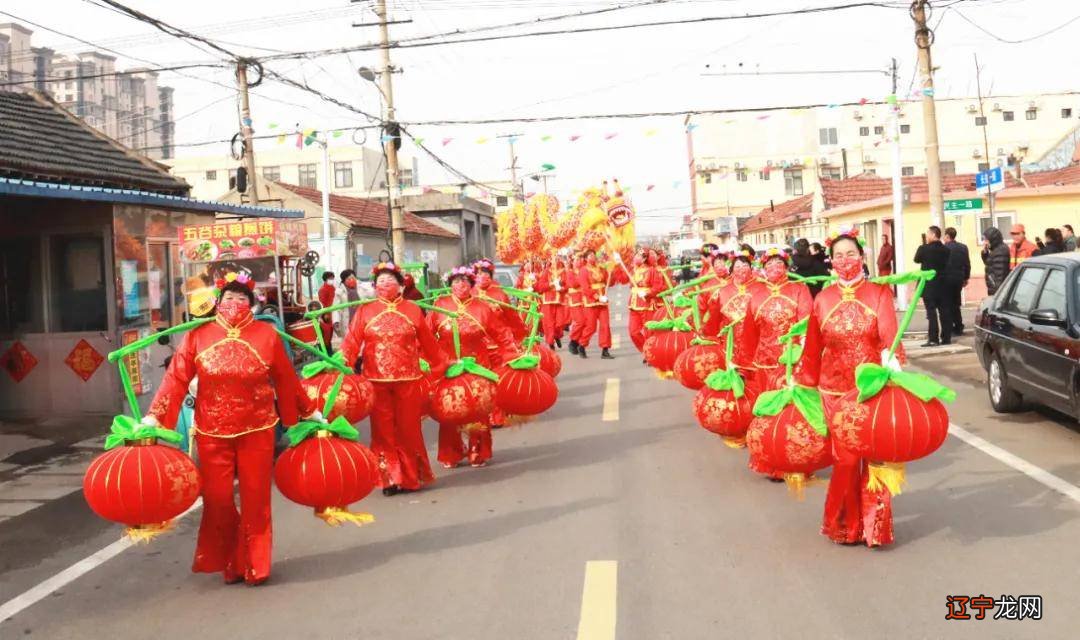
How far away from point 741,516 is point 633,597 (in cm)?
182

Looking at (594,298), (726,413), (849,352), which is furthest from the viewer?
(594,298)

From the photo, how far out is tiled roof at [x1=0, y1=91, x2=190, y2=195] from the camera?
13.3 metres

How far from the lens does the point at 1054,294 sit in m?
9.35

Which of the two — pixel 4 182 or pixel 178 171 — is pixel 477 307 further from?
pixel 178 171

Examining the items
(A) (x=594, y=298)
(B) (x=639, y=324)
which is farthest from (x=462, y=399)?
(A) (x=594, y=298)

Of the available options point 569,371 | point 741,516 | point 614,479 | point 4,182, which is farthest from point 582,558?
point 569,371

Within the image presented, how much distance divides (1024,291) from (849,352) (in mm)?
5041

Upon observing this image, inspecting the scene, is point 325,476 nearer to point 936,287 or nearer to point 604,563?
point 604,563

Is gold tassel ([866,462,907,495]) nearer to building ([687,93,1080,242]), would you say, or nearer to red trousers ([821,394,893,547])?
red trousers ([821,394,893,547])

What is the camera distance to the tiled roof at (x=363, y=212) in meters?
39.5

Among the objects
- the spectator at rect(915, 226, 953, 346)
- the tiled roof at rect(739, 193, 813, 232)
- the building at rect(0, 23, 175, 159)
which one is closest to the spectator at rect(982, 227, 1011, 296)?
the spectator at rect(915, 226, 953, 346)

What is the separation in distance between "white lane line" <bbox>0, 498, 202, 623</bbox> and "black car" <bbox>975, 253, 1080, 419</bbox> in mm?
7117

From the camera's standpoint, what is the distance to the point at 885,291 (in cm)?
611

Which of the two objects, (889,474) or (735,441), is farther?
(735,441)
